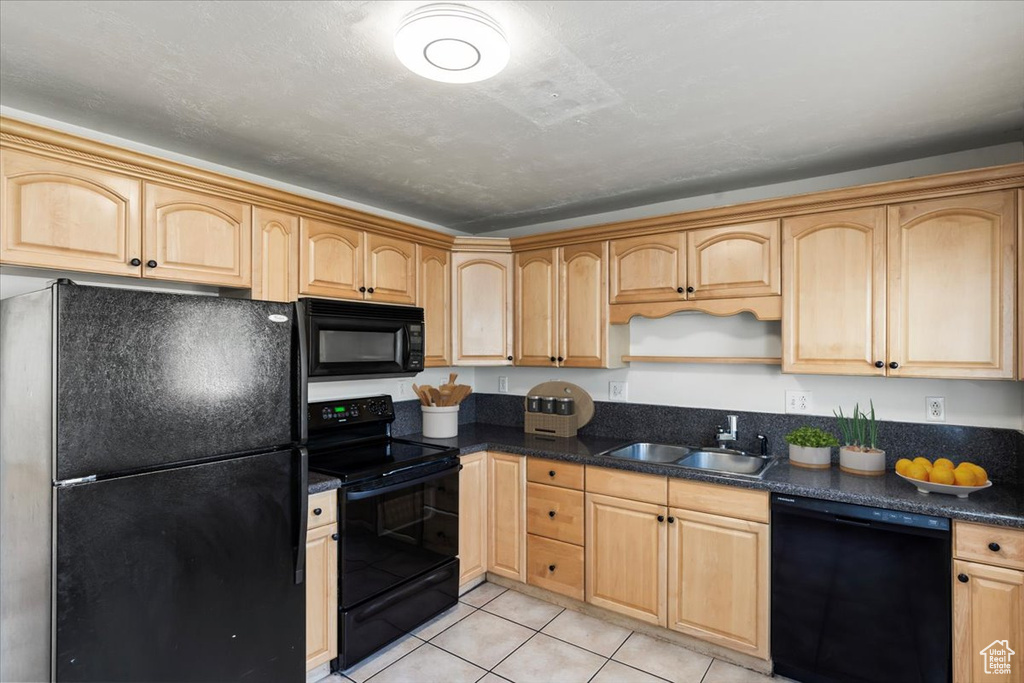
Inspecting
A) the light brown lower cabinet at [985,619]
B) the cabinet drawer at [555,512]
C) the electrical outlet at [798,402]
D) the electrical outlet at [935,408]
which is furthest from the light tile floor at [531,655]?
the electrical outlet at [935,408]

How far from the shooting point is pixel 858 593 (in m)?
2.08

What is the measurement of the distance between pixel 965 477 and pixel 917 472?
147mm

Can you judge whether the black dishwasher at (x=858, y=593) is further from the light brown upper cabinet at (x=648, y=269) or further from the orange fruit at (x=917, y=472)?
the light brown upper cabinet at (x=648, y=269)

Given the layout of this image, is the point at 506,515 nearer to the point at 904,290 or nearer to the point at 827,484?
the point at 827,484

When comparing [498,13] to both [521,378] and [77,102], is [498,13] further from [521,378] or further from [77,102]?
[521,378]

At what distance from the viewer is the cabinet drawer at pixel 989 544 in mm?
1828

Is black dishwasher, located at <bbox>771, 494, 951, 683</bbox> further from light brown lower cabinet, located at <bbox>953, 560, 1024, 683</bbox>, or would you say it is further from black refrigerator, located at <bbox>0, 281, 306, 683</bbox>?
black refrigerator, located at <bbox>0, 281, 306, 683</bbox>

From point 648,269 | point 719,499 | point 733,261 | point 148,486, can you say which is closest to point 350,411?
point 148,486

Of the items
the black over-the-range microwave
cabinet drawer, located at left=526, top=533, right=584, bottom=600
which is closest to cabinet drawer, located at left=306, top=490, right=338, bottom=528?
the black over-the-range microwave

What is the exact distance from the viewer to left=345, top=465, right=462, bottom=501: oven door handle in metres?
2.32

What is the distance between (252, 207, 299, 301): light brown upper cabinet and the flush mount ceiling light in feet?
4.04

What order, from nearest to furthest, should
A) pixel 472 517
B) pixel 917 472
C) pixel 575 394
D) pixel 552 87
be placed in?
pixel 552 87
pixel 917 472
pixel 472 517
pixel 575 394

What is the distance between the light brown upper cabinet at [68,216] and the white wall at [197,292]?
15 cm

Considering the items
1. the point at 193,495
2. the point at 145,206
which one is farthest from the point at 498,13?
the point at 193,495
